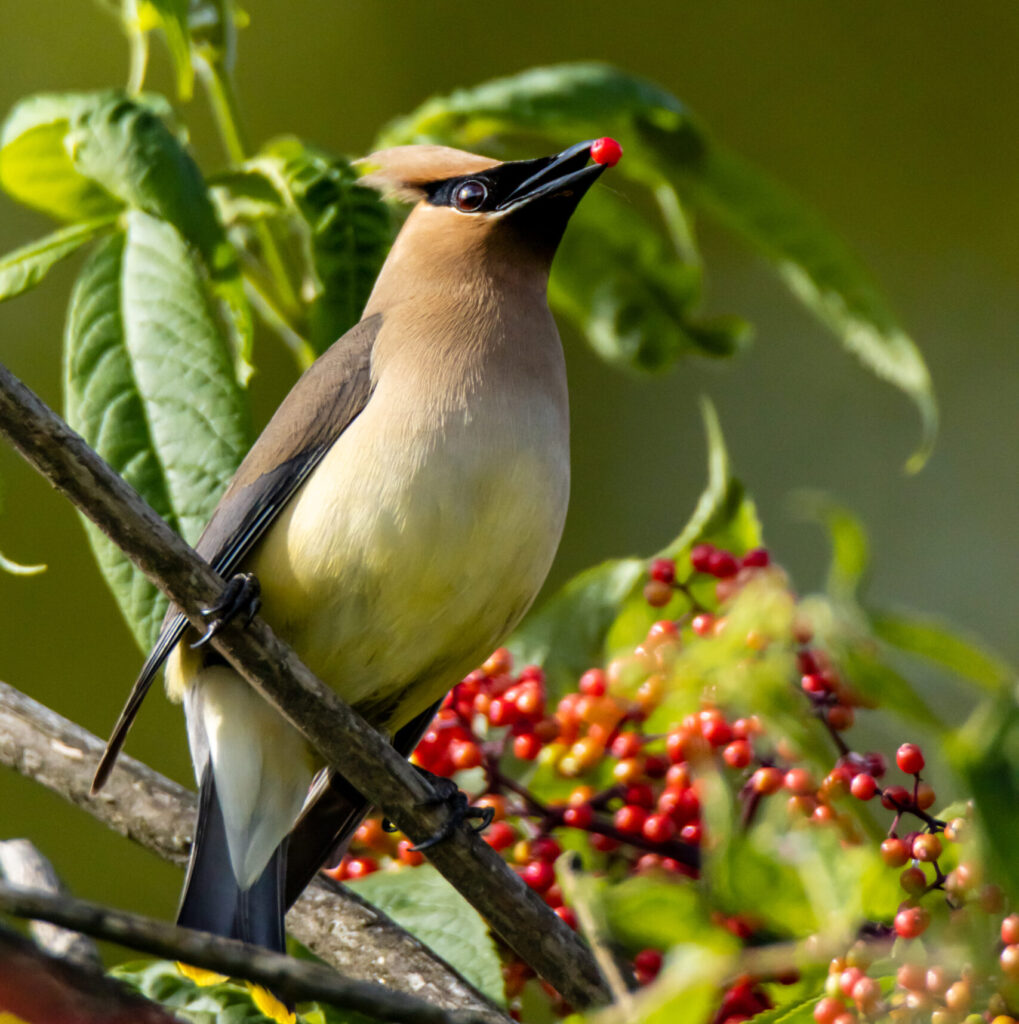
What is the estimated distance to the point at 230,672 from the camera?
260cm

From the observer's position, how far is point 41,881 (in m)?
2.13

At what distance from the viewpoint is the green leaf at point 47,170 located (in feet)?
7.89

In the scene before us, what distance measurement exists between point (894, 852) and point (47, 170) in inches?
70.4

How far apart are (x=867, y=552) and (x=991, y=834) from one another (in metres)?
0.18

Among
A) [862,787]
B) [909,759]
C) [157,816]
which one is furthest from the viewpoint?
[157,816]

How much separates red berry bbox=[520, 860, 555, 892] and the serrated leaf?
909mm

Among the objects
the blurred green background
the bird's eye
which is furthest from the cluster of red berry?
the blurred green background

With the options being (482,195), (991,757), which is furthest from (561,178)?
(991,757)

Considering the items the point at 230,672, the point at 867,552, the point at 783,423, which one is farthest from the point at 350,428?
the point at 783,423

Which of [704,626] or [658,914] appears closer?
[658,914]

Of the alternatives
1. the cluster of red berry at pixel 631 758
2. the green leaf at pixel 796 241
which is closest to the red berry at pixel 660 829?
the cluster of red berry at pixel 631 758

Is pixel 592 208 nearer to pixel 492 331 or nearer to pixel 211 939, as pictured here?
pixel 492 331

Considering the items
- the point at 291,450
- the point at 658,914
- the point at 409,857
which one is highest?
the point at 658,914

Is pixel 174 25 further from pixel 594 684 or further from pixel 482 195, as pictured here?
pixel 594 684
